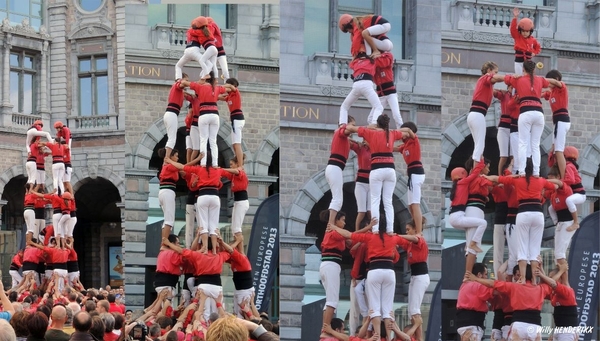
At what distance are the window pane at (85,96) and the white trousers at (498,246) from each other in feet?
65.9

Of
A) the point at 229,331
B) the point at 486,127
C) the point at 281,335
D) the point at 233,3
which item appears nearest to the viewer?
the point at 229,331

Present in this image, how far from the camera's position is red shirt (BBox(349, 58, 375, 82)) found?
24.3ft

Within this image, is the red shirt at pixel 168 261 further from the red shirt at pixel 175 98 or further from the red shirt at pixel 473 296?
the red shirt at pixel 473 296

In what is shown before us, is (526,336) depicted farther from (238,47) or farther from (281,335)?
(238,47)

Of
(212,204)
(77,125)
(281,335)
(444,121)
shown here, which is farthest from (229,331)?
(77,125)

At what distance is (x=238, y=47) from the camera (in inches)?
332

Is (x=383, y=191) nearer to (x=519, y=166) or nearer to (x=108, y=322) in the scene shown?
(x=519, y=166)

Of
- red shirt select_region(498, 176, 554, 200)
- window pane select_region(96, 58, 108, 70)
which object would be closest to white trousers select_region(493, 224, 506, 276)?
red shirt select_region(498, 176, 554, 200)

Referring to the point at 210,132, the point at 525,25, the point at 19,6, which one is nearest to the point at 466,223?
the point at 525,25

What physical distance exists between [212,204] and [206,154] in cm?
38

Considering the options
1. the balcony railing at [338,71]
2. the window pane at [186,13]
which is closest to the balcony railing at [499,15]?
the balcony railing at [338,71]

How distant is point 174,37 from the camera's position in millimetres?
8617

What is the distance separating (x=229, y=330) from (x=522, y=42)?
427cm

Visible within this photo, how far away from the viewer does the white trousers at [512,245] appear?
761 centimetres
